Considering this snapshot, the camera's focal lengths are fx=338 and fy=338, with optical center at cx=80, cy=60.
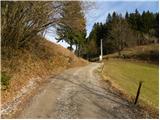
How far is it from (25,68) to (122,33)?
64.8 metres

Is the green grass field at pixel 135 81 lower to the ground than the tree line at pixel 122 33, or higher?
lower

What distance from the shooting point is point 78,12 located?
30.6m

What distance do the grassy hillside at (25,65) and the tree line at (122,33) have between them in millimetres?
49306

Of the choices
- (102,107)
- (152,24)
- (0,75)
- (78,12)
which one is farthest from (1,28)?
(152,24)

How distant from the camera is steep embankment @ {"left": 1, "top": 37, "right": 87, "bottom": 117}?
1971 cm

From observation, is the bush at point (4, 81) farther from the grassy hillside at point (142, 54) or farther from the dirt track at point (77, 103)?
the grassy hillside at point (142, 54)

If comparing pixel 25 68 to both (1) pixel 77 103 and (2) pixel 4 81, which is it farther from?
(1) pixel 77 103

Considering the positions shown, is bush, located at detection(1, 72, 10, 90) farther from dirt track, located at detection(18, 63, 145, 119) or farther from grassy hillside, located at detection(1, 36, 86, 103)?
dirt track, located at detection(18, 63, 145, 119)

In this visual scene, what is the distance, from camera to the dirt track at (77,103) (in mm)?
15890

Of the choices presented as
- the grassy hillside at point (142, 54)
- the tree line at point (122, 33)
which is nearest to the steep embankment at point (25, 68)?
the grassy hillside at point (142, 54)

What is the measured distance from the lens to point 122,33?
295 feet

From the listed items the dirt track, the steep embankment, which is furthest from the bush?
the dirt track

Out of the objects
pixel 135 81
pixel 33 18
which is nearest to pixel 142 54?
pixel 135 81

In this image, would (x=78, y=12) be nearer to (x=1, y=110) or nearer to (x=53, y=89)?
(x=53, y=89)
